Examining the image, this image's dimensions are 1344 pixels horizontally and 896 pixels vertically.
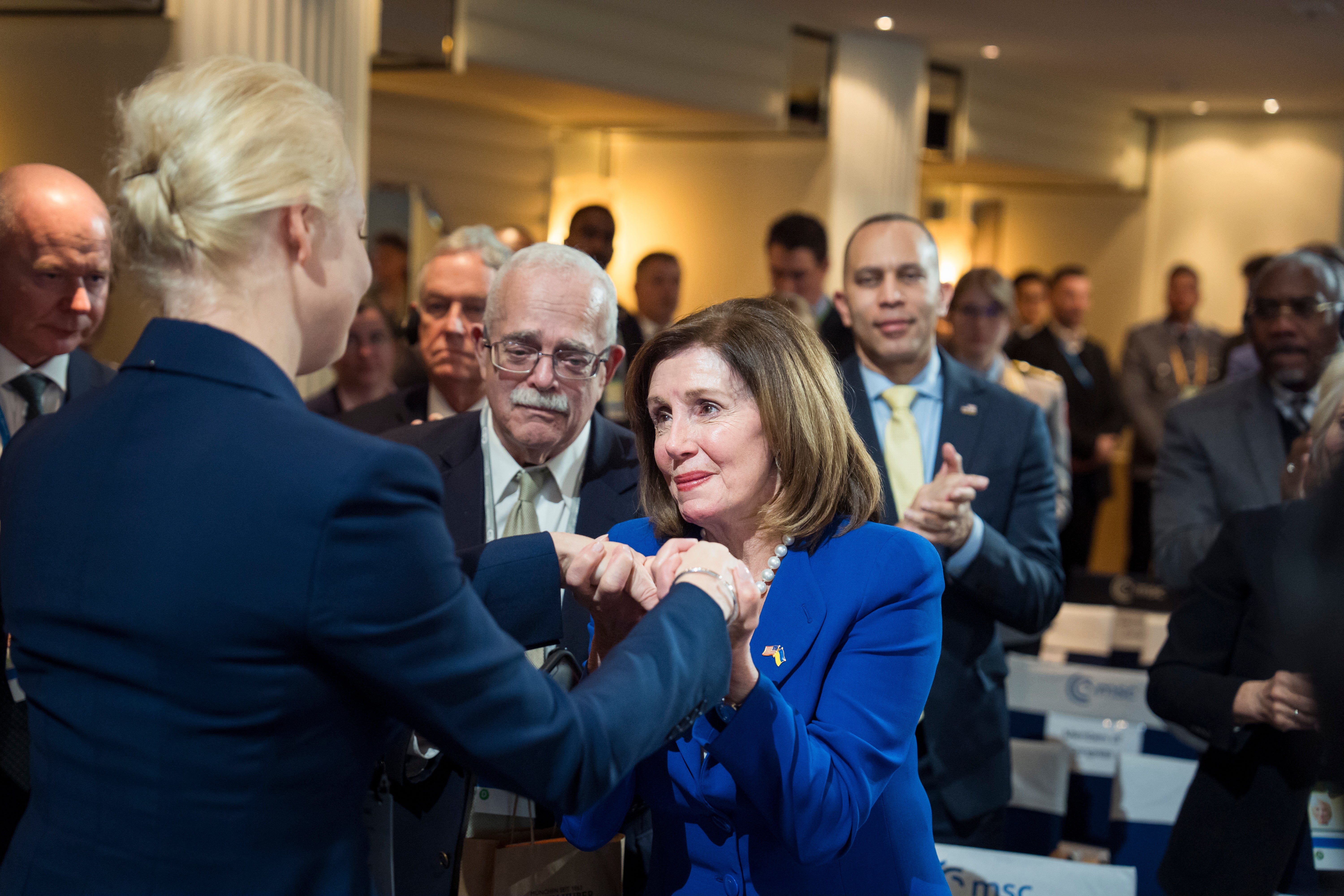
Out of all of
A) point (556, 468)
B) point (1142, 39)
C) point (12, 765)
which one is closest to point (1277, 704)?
point (556, 468)

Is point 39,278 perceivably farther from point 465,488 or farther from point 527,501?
point 527,501

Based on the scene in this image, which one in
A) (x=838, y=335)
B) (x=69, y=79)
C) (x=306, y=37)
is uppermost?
(x=306, y=37)

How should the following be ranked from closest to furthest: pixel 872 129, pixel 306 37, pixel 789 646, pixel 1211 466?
pixel 789 646, pixel 1211 466, pixel 306 37, pixel 872 129

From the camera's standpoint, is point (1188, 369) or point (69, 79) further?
point (1188, 369)

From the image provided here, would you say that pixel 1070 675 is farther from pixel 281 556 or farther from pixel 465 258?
pixel 281 556

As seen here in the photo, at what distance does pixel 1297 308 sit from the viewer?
3.52 meters

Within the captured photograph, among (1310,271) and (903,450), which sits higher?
(1310,271)

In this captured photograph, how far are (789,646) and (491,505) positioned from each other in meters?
0.88

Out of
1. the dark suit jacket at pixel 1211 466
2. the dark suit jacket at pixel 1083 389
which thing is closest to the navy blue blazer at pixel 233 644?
the dark suit jacket at pixel 1211 466

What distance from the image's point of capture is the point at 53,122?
4465 mm

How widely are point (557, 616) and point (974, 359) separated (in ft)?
13.3

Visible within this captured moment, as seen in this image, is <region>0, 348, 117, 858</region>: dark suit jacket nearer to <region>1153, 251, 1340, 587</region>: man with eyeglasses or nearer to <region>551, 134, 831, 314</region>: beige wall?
<region>1153, 251, 1340, 587</region>: man with eyeglasses

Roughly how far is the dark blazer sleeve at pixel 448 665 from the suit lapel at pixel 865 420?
5.66 feet

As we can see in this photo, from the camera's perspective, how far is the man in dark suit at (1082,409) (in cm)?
793
